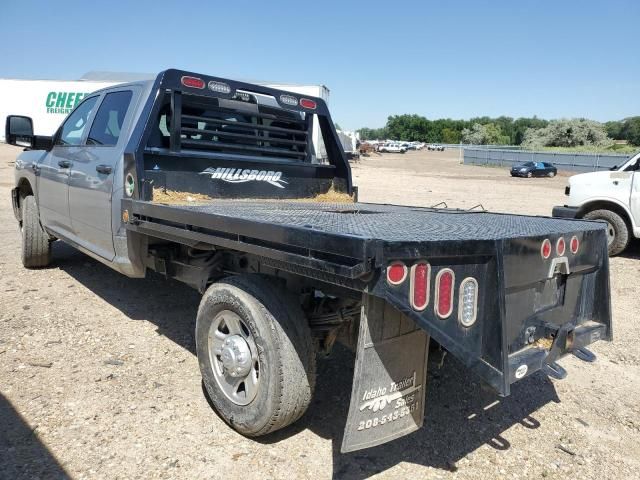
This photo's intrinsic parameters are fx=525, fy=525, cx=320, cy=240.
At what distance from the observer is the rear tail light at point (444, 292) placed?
2.13 metres

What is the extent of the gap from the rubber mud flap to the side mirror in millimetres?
4608

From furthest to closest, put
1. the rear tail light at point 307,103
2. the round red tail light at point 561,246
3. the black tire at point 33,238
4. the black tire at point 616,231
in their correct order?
the black tire at point 616,231 → the black tire at point 33,238 → the rear tail light at point 307,103 → the round red tail light at point 561,246

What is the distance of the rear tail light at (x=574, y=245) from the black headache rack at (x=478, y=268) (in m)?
0.03

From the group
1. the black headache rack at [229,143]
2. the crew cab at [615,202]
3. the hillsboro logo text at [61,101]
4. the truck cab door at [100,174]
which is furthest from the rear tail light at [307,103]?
the hillsboro logo text at [61,101]

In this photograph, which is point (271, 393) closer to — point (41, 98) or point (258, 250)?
point (258, 250)

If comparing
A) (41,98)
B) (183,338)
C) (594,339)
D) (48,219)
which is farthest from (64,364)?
(41,98)

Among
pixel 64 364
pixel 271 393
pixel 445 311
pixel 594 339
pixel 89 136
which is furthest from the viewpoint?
pixel 89 136

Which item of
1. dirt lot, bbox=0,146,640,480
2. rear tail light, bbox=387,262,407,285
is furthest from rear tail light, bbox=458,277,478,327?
dirt lot, bbox=0,146,640,480

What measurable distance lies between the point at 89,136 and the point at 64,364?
2.09m

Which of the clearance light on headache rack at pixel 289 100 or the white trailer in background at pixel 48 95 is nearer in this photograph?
the clearance light on headache rack at pixel 289 100

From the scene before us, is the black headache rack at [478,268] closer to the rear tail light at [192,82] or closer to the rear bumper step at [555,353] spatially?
the rear bumper step at [555,353]

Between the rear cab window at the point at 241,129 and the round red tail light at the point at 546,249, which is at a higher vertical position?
the rear cab window at the point at 241,129

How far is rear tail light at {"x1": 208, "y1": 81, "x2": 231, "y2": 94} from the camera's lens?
4238 mm

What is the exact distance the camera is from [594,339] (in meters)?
3.09
